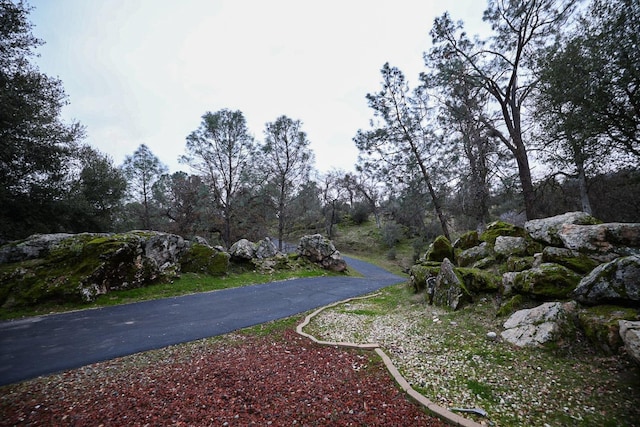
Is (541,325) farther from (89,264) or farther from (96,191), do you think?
(96,191)

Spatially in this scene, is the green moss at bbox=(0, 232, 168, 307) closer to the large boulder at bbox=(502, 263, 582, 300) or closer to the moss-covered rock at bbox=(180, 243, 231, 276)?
the moss-covered rock at bbox=(180, 243, 231, 276)

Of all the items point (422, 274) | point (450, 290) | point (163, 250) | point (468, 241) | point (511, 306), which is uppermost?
point (163, 250)

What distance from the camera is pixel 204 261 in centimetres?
1123

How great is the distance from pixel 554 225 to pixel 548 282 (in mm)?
2073

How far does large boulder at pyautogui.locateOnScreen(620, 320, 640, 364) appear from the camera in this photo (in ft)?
8.93

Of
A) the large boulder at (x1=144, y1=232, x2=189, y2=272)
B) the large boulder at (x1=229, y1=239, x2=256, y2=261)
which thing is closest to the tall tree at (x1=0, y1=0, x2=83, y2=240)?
the large boulder at (x1=144, y1=232, x2=189, y2=272)

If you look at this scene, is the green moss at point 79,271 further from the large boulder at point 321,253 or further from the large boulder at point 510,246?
the large boulder at point 510,246

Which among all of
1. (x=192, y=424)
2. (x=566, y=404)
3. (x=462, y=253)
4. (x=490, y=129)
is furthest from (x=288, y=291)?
(x=490, y=129)

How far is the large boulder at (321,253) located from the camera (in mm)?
15466

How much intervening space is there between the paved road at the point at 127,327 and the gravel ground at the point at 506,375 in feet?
8.15

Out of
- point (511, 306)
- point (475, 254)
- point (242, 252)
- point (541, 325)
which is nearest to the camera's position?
point (541, 325)

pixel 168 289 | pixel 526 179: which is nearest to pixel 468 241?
pixel 526 179

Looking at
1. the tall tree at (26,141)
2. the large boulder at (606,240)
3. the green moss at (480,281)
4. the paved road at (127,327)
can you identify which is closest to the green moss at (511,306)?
the green moss at (480,281)

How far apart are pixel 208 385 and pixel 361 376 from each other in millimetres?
1947
